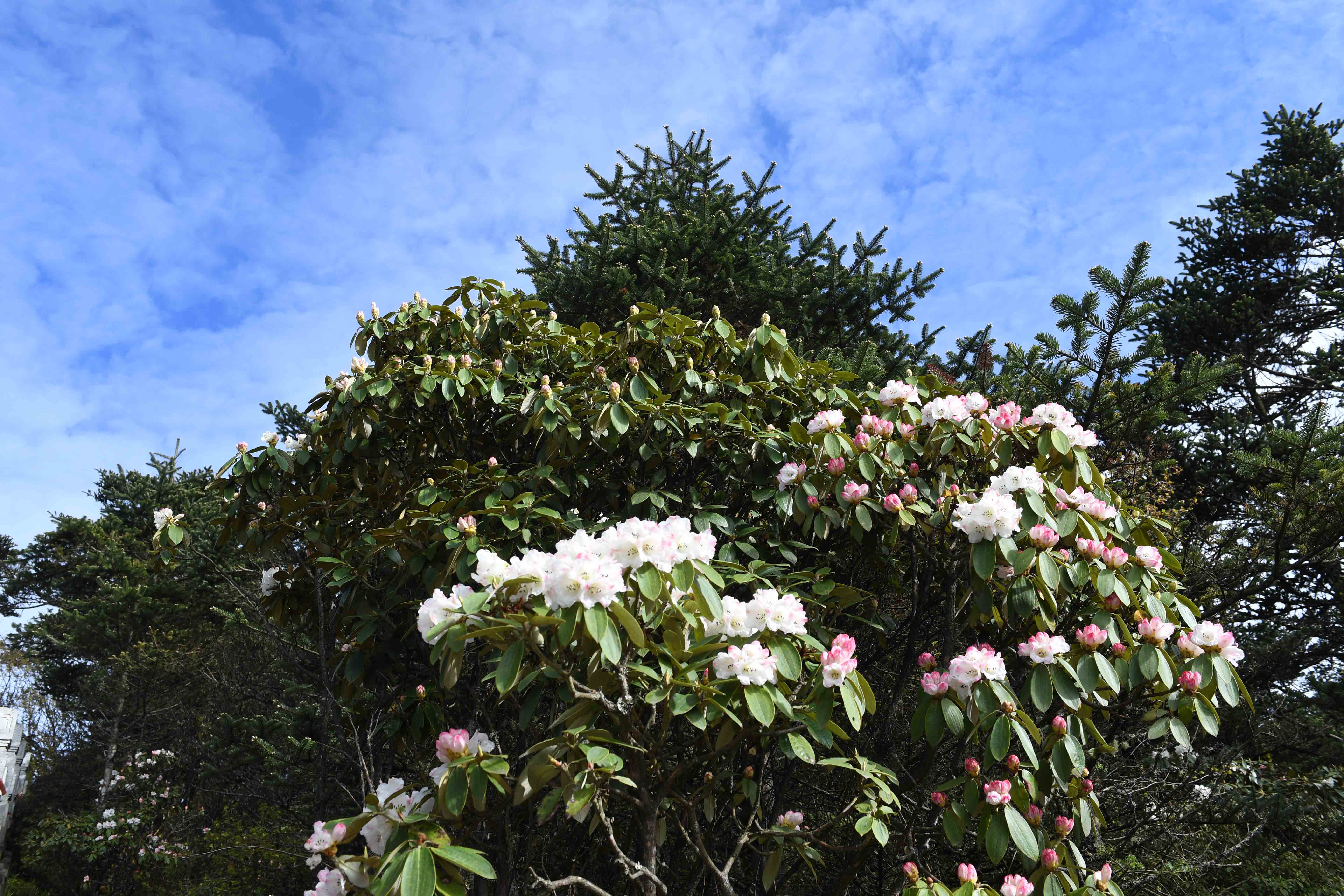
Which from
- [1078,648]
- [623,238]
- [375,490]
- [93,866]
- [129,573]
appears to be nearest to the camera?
[1078,648]

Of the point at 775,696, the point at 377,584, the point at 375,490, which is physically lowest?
the point at 775,696

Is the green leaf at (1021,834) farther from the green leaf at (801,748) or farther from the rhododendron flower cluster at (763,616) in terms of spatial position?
the rhododendron flower cluster at (763,616)

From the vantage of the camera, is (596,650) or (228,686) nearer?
(596,650)

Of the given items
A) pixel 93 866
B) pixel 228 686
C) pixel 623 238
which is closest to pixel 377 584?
pixel 623 238

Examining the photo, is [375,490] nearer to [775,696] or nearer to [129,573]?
[775,696]

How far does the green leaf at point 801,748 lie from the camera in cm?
193

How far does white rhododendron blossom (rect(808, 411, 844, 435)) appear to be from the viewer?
2.78 m

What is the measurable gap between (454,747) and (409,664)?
1.46 metres

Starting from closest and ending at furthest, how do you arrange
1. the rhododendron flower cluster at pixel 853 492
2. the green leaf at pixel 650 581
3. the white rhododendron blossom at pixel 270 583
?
1. the green leaf at pixel 650 581
2. the rhododendron flower cluster at pixel 853 492
3. the white rhododendron blossom at pixel 270 583

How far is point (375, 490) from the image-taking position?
3.37m

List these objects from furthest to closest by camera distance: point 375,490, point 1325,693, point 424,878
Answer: point 1325,693 → point 375,490 → point 424,878

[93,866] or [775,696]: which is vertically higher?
[775,696]

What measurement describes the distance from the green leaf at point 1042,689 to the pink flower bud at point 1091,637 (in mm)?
147

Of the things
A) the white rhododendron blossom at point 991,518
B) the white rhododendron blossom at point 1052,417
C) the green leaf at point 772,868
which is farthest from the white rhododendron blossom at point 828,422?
the green leaf at point 772,868
